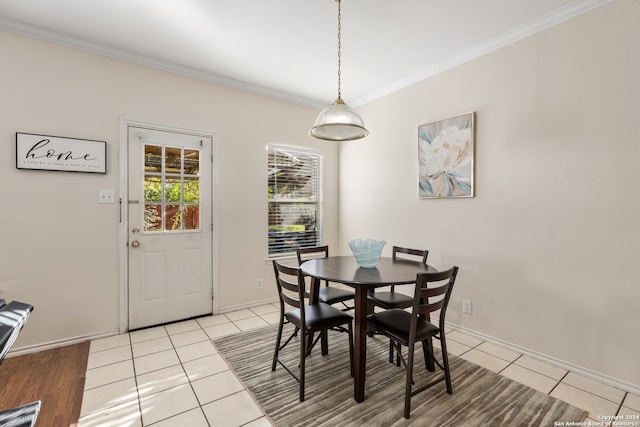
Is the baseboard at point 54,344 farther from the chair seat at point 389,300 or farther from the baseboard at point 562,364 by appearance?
the baseboard at point 562,364

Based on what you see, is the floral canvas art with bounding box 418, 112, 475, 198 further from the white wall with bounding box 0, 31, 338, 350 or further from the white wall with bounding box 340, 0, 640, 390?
the white wall with bounding box 0, 31, 338, 350

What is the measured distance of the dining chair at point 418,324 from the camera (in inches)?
70.6

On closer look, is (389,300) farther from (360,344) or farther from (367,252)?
(360,344)

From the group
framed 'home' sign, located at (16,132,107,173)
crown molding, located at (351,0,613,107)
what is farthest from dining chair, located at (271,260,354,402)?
crown molding, located at (351,0,613,107)

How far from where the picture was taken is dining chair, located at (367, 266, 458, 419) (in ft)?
5.88

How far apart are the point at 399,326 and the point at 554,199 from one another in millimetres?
1629

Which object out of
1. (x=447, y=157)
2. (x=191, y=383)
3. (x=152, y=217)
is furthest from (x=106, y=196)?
(x=447, y=157)

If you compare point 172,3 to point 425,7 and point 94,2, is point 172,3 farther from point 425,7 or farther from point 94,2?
point 425,7

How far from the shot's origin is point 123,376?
2.24m

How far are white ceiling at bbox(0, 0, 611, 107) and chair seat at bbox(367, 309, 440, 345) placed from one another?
230 cm

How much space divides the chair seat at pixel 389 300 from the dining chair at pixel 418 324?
246mm

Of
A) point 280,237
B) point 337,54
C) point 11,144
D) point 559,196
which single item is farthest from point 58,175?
point 559,196

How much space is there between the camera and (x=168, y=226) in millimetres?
3236

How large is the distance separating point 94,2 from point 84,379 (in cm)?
277
